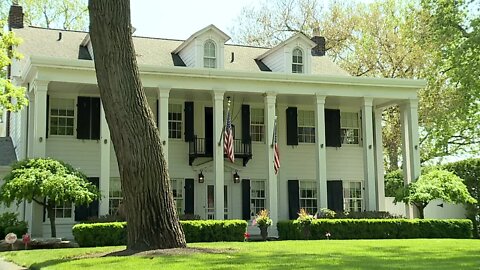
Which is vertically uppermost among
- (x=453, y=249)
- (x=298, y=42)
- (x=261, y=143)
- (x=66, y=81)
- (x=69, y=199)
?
(x=298, y=42)

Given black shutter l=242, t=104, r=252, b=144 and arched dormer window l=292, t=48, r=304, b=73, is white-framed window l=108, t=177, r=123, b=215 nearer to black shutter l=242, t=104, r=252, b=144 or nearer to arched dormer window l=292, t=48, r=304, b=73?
black shutter l=242, t=104, r=252, b=144

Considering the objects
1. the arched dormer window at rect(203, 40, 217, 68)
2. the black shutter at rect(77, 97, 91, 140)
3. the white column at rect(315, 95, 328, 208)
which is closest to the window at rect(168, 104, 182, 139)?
the arched dormer window at rect(203, 40, 217, 68)

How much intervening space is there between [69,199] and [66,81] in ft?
14.2

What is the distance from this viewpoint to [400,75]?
35500 millimetres

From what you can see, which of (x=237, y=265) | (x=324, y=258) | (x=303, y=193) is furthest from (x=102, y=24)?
(x=303, y=193)

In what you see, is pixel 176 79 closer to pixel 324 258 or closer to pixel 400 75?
pixel 324 258

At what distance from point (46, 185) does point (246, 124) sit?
30.7ft

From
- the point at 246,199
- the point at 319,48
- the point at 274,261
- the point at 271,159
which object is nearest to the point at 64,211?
the point at 246,199

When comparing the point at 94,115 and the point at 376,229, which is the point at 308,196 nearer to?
the point at 376,229

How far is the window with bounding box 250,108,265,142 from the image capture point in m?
25.7

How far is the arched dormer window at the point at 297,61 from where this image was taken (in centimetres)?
2528

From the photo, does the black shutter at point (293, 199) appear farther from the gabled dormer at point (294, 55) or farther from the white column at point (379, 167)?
the gabled dormer at point (294, 55)

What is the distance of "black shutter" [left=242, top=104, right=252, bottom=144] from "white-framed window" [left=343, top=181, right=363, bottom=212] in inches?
194

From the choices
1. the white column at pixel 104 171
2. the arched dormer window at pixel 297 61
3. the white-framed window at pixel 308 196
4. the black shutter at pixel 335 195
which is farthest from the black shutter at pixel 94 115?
the black shutter at pixel 335 195
